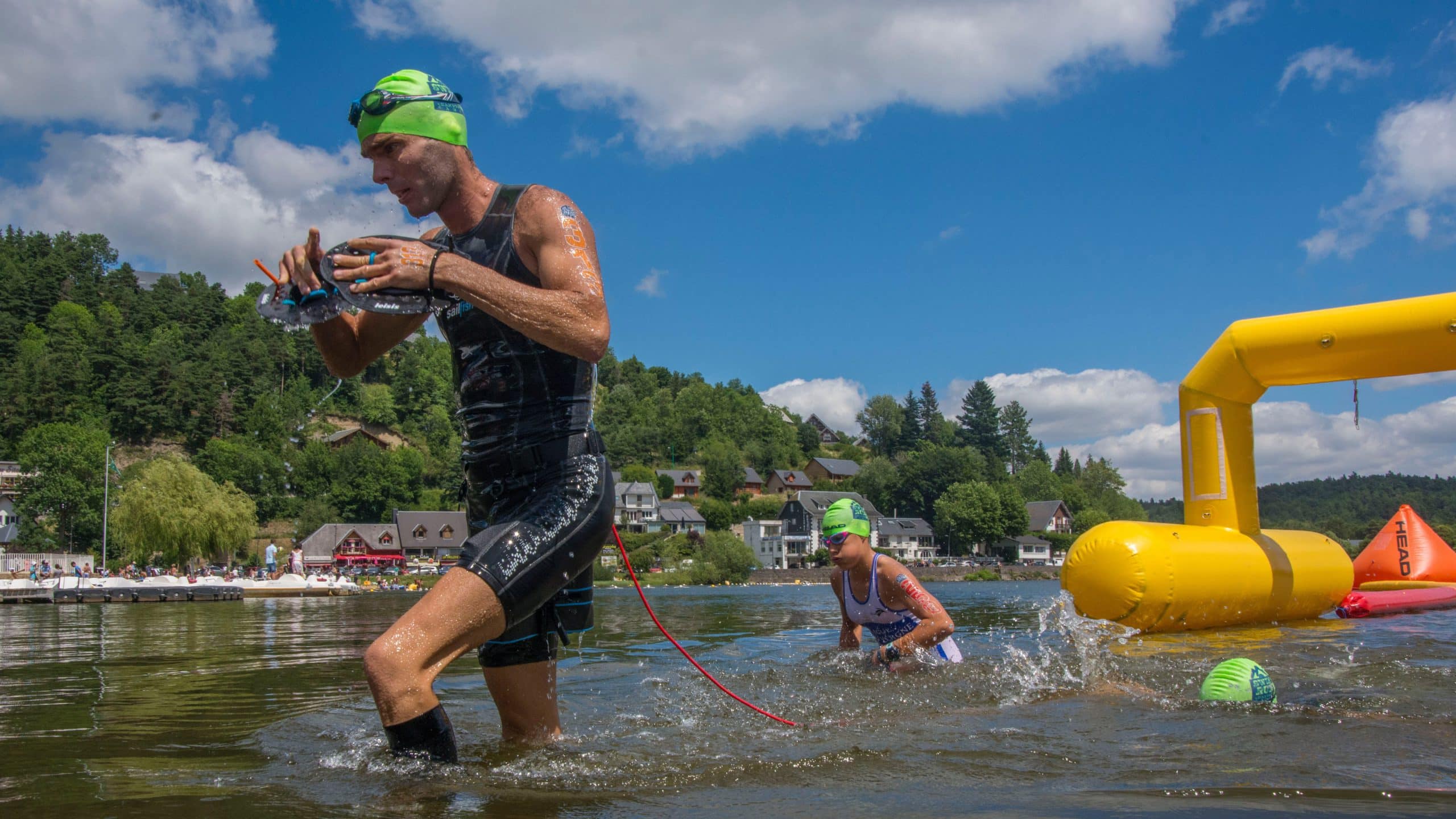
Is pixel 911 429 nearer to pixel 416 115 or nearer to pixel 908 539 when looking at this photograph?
pixel 908 539

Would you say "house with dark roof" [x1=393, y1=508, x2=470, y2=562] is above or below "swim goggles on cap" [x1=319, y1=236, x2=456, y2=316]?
below

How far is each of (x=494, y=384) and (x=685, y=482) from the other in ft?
405

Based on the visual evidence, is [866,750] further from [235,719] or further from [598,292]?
[235,719]

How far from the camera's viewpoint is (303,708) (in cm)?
459

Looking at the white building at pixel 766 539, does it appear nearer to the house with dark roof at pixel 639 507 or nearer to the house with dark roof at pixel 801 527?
the house with dark roof at pixel 801 527

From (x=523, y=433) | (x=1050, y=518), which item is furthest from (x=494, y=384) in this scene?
(x=1050, y=518)

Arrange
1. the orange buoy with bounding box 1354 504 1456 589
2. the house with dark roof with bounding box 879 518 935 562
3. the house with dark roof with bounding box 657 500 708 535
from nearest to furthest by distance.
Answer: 1. the orange buoy with bounding box 1354 504 1456 589
2. the house with dark roof with bounding box 879 518 935 562
3. the house with dark roof with bounding box 657 500 708 535

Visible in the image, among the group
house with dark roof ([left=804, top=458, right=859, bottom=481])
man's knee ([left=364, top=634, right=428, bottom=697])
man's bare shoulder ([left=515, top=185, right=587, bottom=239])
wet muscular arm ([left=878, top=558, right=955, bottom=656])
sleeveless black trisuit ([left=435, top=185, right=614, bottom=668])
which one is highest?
house with dark roof ([left=804, top=458, right=859, bottom=481])

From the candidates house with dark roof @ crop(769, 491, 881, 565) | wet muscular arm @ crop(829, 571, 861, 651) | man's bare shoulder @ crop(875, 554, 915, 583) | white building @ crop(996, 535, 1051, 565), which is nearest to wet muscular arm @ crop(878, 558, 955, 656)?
man's bare shoulder @ crop(875, 554, 915, 583)

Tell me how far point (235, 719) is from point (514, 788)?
2369mm

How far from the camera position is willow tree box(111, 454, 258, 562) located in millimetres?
Result: 40562

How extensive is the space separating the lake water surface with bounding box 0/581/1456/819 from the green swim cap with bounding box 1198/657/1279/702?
0.13m

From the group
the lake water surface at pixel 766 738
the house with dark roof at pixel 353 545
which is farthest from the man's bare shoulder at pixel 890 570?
the house with dark roof at pixel 353 545

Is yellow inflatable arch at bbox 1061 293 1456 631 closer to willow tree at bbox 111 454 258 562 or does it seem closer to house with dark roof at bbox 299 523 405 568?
willow tree at bbox 111 454 258 562
